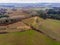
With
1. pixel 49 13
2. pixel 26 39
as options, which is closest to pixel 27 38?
pixel 26 39

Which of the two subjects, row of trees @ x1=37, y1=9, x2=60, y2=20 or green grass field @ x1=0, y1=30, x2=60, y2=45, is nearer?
green grass field @ x1=0, y1=30, x2=60, y2=45

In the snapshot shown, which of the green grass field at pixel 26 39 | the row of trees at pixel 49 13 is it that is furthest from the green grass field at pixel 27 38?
the row of trees at pixel 49 13

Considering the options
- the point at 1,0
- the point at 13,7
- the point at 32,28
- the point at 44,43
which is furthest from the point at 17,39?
the point at 1,0

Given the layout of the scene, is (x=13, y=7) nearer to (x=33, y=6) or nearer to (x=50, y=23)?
(x=33, y=6)

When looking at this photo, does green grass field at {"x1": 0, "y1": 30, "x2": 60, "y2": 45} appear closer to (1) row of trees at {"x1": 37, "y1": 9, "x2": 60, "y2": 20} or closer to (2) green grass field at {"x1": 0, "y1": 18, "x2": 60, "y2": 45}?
(2) green grass field at {"x1": 0, "y1": 18, "x2": 60, "y2": 45}

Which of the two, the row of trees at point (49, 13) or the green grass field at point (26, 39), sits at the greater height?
the row of trees at point (49, 13)

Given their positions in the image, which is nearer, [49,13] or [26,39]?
[26,39]

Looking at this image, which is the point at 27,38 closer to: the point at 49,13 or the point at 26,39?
the point at 26,39

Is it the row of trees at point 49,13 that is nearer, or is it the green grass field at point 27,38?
the green grass field at point 27,38

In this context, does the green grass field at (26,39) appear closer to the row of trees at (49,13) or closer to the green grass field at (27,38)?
the green grass field at (27,38)

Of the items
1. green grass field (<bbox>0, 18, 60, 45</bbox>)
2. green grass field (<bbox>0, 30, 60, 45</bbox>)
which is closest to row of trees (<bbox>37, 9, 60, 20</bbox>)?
green grass field (<bbox>0, 18, 60, 45</bbox>)
